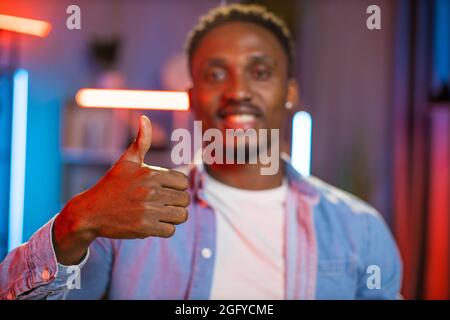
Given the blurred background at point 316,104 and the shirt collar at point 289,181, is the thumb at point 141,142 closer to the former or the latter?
the shirt collar at point 289,181

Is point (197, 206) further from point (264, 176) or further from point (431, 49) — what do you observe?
point (431, 49)

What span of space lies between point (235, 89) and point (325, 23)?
1039mm

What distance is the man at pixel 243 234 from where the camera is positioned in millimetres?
1029

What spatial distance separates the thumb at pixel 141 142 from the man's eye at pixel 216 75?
34 cm

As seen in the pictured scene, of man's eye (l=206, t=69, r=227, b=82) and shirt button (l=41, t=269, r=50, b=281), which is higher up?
man's eye (l=206, t=69, r=227, b=82)

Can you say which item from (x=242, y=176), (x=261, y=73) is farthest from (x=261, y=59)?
(x=242, y=176)

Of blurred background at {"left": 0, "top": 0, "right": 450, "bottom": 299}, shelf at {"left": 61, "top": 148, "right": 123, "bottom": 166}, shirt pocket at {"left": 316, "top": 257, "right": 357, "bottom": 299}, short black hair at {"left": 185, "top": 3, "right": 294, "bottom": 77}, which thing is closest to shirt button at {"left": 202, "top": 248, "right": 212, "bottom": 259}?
shirt pocket at {"left": 316, "top": 257, "right": 357, "bottom": 299}

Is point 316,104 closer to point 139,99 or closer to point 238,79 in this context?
point 139,99

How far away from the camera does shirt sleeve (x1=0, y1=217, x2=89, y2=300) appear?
0.86 meters

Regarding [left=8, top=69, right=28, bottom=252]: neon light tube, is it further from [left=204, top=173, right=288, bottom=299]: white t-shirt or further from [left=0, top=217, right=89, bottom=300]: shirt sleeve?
[left=204, top=173, right=288, bottom=299]: white t-shirt

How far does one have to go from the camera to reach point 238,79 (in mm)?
1111

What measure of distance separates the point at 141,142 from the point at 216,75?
37 cm

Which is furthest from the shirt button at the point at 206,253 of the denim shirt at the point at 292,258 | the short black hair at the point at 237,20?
the short black hair at the point at 237,20
